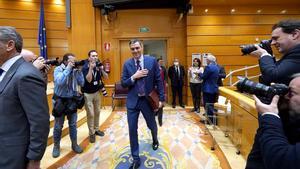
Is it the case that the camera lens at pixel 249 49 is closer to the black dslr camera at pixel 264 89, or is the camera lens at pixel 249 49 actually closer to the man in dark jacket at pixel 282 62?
the man in dark jacket at pixel 282 62

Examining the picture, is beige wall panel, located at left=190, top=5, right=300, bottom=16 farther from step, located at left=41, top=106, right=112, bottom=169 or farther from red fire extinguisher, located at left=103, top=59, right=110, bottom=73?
step, located at left=41, top=106, right=112, bottom=169

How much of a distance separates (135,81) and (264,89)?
189cm

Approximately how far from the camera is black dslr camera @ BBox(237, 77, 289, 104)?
2.97 feet

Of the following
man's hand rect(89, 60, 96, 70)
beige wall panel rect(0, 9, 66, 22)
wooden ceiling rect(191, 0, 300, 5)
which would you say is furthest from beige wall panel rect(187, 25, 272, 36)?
beige wall panel rect(0, 9, 66, 22)

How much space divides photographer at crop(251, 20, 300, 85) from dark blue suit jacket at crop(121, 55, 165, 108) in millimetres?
1576

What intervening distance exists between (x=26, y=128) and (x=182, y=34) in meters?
6.14

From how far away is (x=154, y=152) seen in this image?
127 inches

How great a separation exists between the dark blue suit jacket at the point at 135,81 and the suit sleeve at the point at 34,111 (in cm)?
143

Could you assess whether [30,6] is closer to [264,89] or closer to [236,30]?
[236,30]

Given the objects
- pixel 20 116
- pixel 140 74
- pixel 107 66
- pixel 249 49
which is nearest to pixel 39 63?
pixel 20 116

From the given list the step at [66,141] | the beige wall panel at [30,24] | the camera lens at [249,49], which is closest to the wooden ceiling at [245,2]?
the step at [66,141]

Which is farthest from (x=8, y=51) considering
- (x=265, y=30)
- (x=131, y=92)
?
(x=265, y=30)

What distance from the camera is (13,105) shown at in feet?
4.28

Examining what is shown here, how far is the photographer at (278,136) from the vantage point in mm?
797
